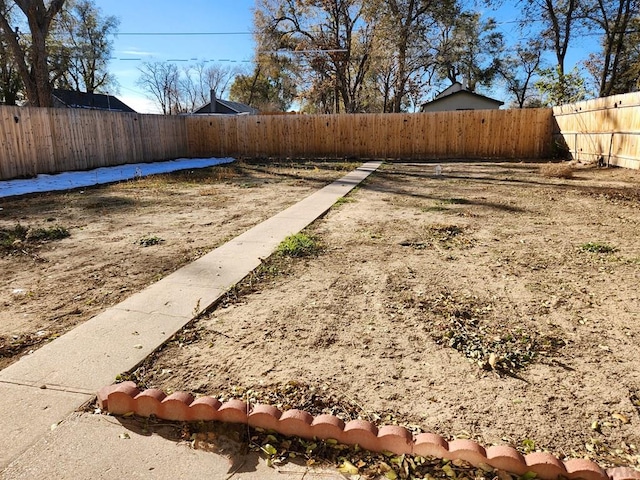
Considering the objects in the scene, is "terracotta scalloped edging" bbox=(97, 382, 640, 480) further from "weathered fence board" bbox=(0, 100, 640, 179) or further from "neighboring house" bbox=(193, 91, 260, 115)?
"neighboring house" bbox=(193, 91, 260, 115)

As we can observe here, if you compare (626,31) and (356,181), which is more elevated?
(626,31)

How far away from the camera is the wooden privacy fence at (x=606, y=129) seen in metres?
9.35

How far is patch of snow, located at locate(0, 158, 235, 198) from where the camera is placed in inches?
346

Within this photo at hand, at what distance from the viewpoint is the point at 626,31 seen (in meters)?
19.3

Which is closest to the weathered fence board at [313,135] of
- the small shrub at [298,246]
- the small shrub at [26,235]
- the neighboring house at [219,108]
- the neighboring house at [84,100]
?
the small shrub at [26,235]

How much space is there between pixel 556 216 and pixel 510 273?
2.82m

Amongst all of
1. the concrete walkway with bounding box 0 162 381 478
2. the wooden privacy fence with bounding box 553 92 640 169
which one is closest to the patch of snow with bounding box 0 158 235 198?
the concrete walkway with bounding box 0 162 381 478

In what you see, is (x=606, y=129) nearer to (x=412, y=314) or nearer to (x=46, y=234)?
(x=412, y=314)

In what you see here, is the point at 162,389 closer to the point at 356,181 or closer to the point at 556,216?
the point at 556,216

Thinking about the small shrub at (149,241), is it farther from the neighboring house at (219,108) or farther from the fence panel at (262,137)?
the neighboring house at (219,108)

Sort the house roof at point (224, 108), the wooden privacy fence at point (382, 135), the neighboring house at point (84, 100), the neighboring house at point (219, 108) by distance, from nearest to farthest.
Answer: the wooden privacy fence at point (382, 135) < the neighboring house at point (84, 100) < the neighboring house at point (219, 108) < the house roof at point (224, 108)

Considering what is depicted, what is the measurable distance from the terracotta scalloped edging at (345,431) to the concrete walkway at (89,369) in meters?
0.14

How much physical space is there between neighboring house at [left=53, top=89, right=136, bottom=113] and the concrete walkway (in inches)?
1238

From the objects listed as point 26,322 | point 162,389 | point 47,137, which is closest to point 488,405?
point 162,389
